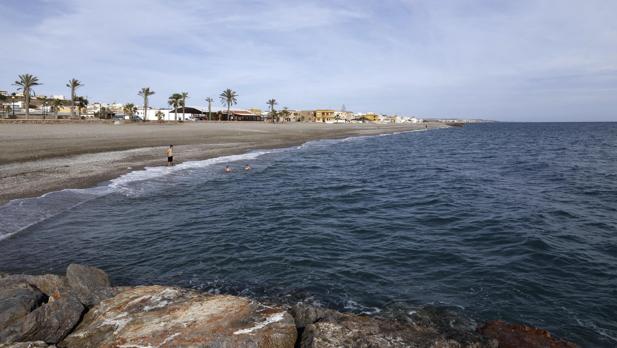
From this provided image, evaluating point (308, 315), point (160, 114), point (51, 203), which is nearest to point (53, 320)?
point (308, 315)

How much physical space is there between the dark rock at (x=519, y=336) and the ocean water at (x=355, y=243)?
2.78ft

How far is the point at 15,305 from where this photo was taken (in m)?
6.99

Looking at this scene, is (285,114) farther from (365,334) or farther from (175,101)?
(365,334)

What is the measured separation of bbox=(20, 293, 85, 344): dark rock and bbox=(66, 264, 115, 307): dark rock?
0.64m

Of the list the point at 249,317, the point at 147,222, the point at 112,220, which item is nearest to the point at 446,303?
A: the point at 249,317

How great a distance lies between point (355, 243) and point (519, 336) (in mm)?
7113

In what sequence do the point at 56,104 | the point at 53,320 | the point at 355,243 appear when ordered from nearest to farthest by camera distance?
the point at 53,320, the point at 355,243, the point at 56,104

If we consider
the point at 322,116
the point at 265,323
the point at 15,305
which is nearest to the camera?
the point at 265,323

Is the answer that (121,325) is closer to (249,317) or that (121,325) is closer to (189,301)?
(189,301)

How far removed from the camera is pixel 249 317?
22.1 feet

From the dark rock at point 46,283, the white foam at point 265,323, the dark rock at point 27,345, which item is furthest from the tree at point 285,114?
the dark rock at point 27,345

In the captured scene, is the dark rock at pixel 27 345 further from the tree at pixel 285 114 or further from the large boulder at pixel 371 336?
the tree at pixel 285 114

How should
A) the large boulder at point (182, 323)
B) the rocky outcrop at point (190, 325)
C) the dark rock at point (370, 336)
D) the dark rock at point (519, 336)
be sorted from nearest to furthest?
the large boulder at point (182, 323) → the rocky outcrop at point (190, 325) → the dark rock at point (370, 336) → the dark rock at point (519, 336)

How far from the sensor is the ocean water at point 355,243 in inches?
394
